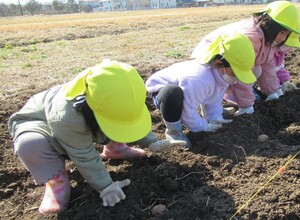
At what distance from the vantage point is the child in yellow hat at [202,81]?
3006 mm

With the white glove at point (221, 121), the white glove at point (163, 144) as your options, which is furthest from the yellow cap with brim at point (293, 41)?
the white glove at point (163, 144)

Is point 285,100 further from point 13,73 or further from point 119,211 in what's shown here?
point 13,73

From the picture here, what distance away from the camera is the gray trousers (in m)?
2.46

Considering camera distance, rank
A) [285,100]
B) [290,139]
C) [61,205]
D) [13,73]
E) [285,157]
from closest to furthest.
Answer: [61,205], [285,157], [290,139], [285,100], [13,73]

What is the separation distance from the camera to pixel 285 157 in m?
2.76

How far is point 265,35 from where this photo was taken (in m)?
3.69

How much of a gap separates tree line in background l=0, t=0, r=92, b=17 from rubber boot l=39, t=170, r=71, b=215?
53397 mm

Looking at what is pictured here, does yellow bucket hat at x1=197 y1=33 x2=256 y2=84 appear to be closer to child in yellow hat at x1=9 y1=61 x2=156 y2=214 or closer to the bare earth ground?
the bare earth ground

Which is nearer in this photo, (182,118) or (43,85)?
(182,118)

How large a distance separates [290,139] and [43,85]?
123 inches

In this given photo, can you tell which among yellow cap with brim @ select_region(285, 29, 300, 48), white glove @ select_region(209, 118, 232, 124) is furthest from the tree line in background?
white glove @ select_region(209, 118, 232, 124)

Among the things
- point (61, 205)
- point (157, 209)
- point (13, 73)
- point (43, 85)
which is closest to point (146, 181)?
point (157, 209)

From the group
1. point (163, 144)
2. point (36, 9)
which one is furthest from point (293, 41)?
point (36, 9)

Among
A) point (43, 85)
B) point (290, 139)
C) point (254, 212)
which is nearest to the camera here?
point (254, 212)
